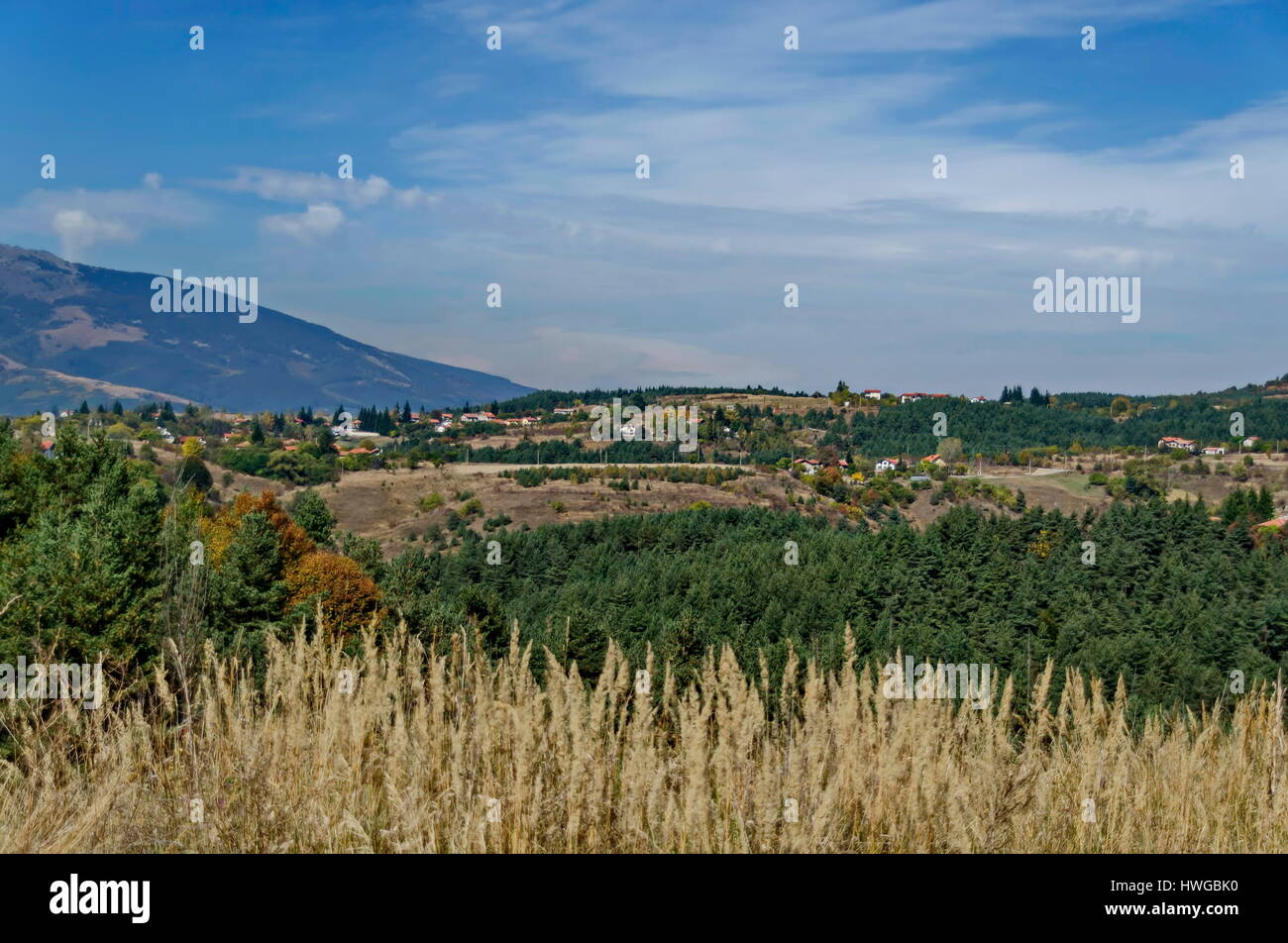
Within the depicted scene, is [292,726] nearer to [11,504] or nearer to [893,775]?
[893,775]

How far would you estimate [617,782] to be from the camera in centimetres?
334

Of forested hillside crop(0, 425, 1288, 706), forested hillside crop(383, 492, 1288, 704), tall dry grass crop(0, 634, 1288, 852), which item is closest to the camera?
tall dry grass crop(0, 634, 1288, 852)

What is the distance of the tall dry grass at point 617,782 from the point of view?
2.83m

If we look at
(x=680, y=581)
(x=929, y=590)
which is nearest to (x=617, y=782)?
(x=680, y=581)

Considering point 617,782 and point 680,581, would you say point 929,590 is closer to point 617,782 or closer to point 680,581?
point 680,581

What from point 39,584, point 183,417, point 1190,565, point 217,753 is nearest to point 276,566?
point 39,584

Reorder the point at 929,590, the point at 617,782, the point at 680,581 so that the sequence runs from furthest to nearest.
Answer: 1. the point at 680,581
2. the point at 929,590
3. the point at 617,782

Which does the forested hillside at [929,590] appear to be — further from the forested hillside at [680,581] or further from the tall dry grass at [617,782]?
the tall dry grass at [617,782]

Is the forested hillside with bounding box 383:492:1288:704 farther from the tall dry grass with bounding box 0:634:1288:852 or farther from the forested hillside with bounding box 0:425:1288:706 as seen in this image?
the tall dry grass with bounding box 0:634:1288:852

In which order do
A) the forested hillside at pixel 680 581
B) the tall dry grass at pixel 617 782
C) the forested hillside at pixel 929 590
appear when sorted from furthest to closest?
the forested hillside at pixel 929 590
the forested hillside at pixel 680 581
the tall dry grass at pixel 617 782

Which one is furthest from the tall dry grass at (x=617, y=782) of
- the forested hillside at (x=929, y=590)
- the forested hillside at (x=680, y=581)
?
the forested hillside at (x=929, y=590)

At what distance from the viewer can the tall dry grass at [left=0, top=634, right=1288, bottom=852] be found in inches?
111

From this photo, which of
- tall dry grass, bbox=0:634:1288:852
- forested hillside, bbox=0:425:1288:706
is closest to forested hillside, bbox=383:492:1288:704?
forested hillside, bbox=0:425:1288:706

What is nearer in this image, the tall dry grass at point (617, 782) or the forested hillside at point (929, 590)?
the tall dry grass at point (617, 782)
